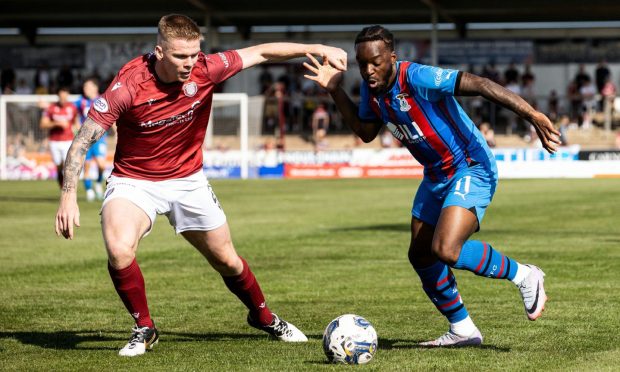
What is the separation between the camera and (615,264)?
12531 mm

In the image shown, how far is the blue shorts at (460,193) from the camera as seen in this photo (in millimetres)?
7293

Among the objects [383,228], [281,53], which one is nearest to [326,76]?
[281,53]

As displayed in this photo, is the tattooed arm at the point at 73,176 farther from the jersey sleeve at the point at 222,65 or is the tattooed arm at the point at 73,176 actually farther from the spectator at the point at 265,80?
the spectator at the point at 265,80

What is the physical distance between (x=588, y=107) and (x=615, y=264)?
94.5 ft


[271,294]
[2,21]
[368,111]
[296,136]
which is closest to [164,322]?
[271,294]

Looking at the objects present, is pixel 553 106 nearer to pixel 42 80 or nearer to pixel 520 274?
pixel 42 80

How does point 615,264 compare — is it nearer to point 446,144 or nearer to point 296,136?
point 446,144

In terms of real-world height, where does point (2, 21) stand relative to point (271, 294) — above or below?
above

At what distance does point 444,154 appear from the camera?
7430 mm

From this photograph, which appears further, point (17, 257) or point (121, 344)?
point (17, 257)

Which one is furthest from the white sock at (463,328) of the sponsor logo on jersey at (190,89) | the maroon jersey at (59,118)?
the maroon jersey at (59,118)

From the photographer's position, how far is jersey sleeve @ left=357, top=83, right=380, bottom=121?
25.1 ft

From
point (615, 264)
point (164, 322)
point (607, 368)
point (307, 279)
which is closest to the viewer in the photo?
point (607, 368)

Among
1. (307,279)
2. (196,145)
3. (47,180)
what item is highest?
(196,145)
